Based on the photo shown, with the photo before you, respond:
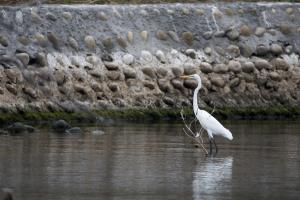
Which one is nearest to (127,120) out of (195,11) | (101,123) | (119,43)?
(101,123)

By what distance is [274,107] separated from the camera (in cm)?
A: 3547

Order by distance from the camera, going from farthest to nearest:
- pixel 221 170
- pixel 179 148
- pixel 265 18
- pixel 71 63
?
pixel 265 18 → pixel 71 63 → pixel 179 148 → pixel 221 170

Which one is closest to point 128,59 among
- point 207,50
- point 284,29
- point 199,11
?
point 207,50

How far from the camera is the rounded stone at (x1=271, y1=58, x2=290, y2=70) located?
36.7 meters

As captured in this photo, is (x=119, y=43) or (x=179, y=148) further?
(x=119, y=43)

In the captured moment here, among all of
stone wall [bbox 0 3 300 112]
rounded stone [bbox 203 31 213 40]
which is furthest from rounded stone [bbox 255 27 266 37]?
rounded stone [bbox 203 31 213 40]

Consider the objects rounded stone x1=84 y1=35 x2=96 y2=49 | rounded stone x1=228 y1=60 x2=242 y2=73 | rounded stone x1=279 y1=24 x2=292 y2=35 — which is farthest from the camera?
rounded stone x1=279 y1=24 x2=292 y2=35

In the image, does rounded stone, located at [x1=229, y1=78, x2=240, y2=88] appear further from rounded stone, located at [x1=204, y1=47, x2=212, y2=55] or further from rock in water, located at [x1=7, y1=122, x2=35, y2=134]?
rock in water, located at [x1=7, y1=122, x2=35, y2=134]

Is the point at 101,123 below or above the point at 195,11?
below

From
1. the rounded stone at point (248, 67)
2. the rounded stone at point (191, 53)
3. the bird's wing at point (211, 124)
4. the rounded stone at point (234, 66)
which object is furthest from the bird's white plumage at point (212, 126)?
the rounded stone at point (248, 67)

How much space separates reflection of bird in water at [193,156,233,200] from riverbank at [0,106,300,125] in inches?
287

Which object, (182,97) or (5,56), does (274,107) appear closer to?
(182,97)

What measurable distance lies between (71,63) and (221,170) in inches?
461

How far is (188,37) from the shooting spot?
35.9 meters
